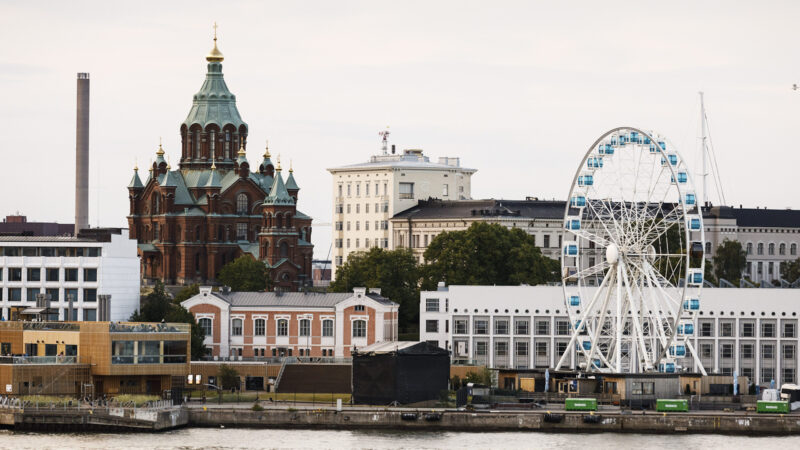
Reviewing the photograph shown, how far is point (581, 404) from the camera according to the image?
122312 mm

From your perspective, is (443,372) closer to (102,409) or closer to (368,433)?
(368,433)

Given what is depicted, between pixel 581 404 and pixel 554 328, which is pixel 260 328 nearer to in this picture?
pixel 554 328

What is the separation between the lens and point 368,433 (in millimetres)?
117750

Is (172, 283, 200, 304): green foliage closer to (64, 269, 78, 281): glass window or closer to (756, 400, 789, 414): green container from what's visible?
(64, 269, 78, 281): glass window

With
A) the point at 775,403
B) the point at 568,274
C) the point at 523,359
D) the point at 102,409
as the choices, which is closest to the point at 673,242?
the point at 523,359

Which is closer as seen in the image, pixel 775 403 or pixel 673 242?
pixel 775 403

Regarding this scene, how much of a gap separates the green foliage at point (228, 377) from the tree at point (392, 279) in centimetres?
3087

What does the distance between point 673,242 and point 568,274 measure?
5645 centimetres

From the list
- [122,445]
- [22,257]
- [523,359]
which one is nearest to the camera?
[122,445]

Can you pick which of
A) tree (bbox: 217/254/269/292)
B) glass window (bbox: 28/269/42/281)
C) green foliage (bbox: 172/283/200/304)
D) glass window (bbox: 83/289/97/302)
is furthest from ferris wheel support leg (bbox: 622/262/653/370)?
tree (bbox: 217/254/269/292)

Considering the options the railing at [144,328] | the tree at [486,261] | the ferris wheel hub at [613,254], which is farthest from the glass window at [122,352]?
the tree at [486,261]

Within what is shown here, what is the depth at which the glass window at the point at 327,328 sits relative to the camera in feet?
510

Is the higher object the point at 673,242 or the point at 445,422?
the point at 673,242

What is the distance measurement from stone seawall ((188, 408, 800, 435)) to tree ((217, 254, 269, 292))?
71.3 meters
